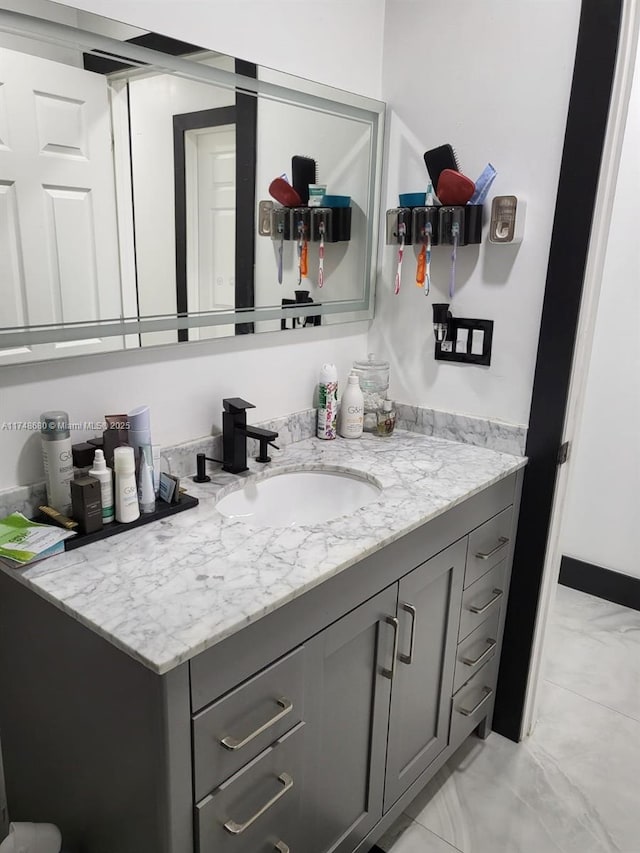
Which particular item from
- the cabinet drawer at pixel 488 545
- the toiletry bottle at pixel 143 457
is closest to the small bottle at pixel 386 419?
the cabinet drawer at pixel 488 545

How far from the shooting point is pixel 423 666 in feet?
5.14

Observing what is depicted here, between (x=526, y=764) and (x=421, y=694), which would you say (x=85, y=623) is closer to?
(x=421, y=694)

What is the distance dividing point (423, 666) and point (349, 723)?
295 mm

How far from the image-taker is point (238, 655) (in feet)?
3.34

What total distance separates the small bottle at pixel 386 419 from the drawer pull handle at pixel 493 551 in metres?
0.44

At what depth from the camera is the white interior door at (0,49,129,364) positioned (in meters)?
1.13

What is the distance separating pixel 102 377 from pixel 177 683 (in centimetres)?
68

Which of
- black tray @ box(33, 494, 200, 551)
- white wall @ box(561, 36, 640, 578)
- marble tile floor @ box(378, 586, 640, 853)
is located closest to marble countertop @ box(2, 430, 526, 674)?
black tray @ box(33, 494, 200, 551)

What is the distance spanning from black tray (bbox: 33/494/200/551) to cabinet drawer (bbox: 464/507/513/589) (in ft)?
2.35

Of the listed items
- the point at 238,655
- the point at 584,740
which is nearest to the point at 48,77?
the point at 238,655

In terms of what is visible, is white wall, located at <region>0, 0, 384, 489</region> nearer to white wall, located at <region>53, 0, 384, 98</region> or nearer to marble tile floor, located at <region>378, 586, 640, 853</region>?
white wall, located at <region>53, 0, 384, 98</region>

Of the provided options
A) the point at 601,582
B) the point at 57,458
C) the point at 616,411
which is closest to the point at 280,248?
the point at 57,458

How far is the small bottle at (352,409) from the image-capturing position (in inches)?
74.2

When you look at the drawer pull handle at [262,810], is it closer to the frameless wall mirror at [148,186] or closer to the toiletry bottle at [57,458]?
the toiletry bottle at [57,458]
